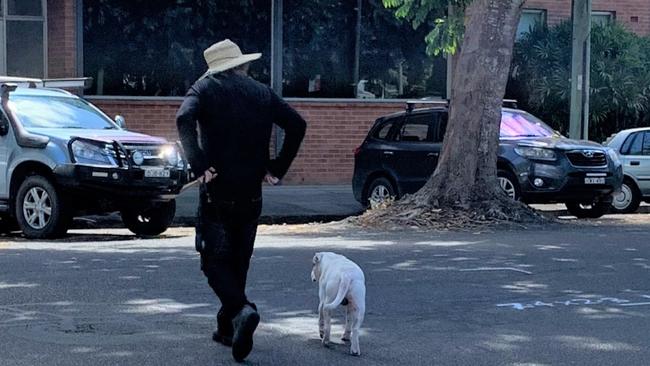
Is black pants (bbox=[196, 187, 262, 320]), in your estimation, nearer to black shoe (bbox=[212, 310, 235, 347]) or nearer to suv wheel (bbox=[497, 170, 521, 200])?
black shoe (bbox=[212, 310, 235, 347])

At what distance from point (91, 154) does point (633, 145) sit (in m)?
10.1

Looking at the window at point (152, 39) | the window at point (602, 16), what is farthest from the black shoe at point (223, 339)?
the window at point (602, 16)

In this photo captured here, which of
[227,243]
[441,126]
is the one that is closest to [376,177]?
[441,126]

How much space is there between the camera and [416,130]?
17969mm

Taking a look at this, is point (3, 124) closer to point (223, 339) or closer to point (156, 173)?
point (156, 173)

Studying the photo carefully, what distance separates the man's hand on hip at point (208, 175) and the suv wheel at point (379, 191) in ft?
37.6

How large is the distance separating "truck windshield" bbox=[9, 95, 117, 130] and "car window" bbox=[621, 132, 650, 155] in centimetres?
922

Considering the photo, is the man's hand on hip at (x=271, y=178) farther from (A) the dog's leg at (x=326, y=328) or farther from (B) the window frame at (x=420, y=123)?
(B) the window frame at (x=420, y=123)

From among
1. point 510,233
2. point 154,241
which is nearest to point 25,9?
point 154,241

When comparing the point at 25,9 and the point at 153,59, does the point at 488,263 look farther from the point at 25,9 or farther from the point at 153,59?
the point at 25,9

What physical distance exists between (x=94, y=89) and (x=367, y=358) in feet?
50.0

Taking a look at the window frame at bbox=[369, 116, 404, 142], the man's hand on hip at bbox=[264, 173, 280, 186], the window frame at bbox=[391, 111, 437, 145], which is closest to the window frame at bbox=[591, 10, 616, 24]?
the window frame at bbox=[369, 116, 404, 142]

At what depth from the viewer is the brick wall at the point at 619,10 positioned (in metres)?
24.6

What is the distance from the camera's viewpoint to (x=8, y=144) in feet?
43.8
